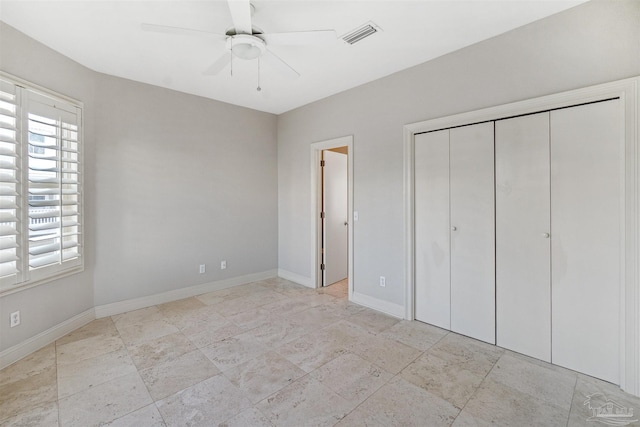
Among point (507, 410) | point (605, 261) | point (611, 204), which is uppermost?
point (611, 204)

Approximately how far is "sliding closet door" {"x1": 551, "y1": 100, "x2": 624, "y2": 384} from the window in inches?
174

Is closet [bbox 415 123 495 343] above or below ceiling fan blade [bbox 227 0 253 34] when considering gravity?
below

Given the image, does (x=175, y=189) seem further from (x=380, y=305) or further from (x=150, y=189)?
(x=380, y=305)

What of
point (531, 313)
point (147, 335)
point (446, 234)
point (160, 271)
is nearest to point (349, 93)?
point (446, 234)

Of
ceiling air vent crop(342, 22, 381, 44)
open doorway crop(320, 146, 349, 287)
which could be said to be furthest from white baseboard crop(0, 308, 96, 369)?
ceiling air vent crop(342, 22, 381, 44)

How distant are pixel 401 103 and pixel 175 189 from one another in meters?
3.05

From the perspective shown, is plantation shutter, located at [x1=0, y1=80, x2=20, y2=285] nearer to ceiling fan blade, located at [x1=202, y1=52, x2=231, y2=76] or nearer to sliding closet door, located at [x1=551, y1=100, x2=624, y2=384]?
ceiling fan blade, located at [x1=202, y1=52, x2=231, y2=76]

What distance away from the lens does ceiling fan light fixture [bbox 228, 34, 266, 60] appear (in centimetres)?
217

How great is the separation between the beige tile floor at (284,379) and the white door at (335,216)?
4.78 ft

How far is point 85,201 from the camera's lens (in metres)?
3.06

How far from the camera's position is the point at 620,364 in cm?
199

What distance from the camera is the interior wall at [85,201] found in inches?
92.0

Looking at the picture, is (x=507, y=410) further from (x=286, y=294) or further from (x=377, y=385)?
(x=286, y=294)

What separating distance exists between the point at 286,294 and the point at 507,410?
9.12 feet
